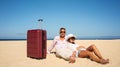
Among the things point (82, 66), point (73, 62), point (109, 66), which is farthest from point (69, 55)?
point (109, 66)

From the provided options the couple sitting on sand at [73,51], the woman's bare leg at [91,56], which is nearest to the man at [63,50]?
the couple sitting on sand at [73,51]

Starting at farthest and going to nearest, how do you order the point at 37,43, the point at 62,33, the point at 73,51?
1. the point at 62,33
2. the point at 37,43
3. the point at 73,51

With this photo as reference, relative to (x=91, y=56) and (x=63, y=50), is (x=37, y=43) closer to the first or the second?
(x=63, y=50)

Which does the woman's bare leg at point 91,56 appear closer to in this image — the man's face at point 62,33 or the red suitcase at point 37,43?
the man's face at point 62,33

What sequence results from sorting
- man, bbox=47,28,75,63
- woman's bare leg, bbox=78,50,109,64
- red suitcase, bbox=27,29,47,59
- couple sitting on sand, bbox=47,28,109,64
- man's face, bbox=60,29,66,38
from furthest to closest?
man's face, bbox=60,29,66,38
red suitcase, bbox=27,29,47,59
man, bbox=47,28,75,63
couple sitting on sand, bbox=47,28,109,64
woman's bare leg, bbox=78,50,109,64

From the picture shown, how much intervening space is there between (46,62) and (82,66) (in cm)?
125

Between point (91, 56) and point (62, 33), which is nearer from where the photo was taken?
point (91, 56)

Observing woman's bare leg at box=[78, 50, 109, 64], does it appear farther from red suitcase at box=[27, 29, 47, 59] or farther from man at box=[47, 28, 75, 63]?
red suitcase at box=[27, 29, 47, 59]

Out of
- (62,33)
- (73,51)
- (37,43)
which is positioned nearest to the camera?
(73,51)

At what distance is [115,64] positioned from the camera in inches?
245

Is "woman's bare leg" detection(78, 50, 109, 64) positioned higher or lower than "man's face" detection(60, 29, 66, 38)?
lower

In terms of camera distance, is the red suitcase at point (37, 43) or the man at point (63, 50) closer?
the man at point (63, 50)

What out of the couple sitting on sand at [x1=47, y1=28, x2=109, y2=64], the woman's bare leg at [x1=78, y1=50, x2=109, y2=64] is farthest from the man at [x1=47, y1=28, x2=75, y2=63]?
the woman's bare leg at [x1=78, y1=50, x2=109, y2=64]

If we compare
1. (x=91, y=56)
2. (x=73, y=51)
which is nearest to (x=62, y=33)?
(x=73, y=51)
